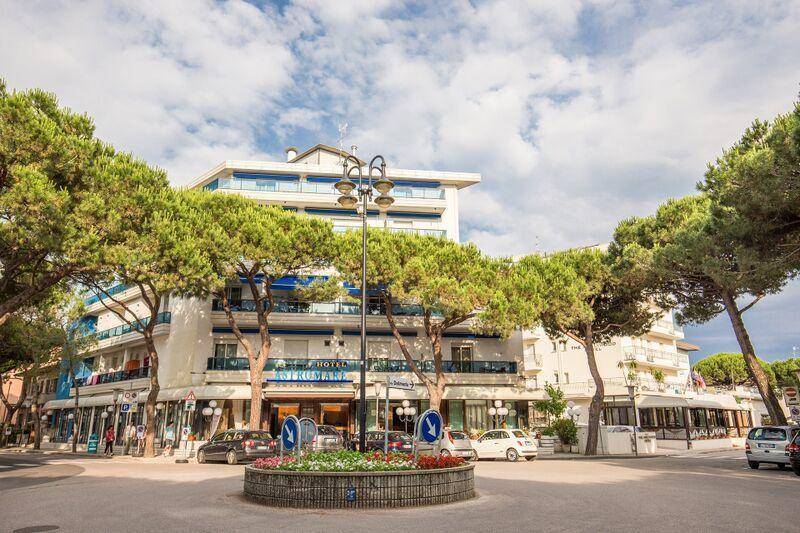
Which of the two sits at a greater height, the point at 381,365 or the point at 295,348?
the point at 295,348

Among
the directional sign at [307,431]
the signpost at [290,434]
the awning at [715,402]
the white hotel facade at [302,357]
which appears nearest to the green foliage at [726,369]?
the awning at [715,402]

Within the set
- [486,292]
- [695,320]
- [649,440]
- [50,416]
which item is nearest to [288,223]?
[486,292]

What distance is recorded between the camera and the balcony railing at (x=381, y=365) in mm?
32438

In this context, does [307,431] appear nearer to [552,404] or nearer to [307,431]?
[307,431]

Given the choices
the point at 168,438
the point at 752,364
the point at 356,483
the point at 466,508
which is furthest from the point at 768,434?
the point at 168,438

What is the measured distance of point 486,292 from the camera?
2928 centimetres

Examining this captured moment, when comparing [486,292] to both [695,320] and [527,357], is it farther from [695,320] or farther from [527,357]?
[527,357]

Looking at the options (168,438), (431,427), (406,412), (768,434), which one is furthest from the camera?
(406,412)

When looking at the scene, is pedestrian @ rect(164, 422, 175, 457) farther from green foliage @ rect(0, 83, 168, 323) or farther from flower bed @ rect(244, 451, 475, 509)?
flower bed @ rect(244, 451, 475, 509)

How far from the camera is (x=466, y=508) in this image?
10.3 m

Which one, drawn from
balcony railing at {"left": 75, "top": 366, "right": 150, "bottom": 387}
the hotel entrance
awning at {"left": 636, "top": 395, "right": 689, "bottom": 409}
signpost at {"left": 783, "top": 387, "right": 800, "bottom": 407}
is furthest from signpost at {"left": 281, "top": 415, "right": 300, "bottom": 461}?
awning at {"left": 636, "top": 395, "right": 689, "bottom": 409}

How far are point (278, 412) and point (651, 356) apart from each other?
35869 millimetres

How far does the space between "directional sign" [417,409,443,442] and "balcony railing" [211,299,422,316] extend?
21.6 metres

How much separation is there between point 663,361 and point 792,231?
38814 millimetres
